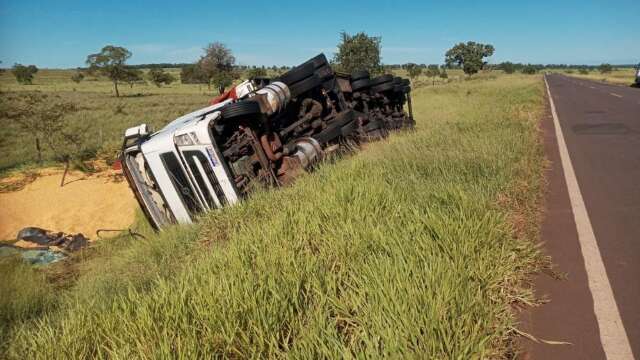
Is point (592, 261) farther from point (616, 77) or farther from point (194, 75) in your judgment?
point (194, 75)

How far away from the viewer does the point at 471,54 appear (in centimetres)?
6850

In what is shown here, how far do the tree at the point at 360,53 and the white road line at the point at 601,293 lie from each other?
116 feet

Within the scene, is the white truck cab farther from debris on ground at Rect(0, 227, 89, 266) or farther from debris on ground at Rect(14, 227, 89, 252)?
debris on ground at Rect(14, 227, 89, 252)

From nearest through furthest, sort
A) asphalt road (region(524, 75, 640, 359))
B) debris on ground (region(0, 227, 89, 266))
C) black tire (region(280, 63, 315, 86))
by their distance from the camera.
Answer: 1. asphalt road (region(524, 75, 640, 359))
2. debris on ground (region(0, 227, 89, 266))
3. black tire (region(280, 63, 315, 86))

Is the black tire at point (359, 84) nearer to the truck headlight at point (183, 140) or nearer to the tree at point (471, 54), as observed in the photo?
the truck headlight at point (183, 140)

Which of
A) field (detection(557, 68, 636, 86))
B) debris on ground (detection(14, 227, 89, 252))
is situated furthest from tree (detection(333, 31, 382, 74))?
debris on ground (detection(14, 227, 89, 252))

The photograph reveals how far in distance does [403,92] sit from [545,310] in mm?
9433

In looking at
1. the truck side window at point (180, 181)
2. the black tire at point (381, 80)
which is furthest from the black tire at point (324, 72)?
the truck side window at point (180, 181)

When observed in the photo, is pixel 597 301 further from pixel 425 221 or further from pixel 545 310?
pixel 425 221

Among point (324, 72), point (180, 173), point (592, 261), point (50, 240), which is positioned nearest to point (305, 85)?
point (324, 72)

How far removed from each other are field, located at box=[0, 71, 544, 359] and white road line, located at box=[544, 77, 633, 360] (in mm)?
409

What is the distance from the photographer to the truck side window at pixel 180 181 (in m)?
5.69

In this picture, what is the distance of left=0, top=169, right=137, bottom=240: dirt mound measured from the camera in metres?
8.92

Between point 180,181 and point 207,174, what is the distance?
64 cm
